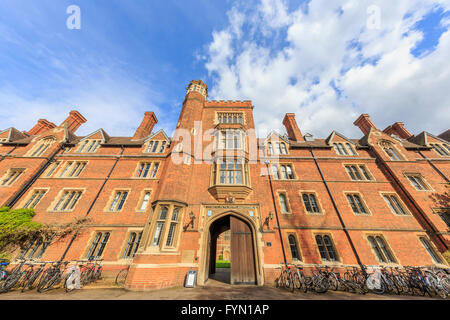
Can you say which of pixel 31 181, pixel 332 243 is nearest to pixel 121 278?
pixel 31 181

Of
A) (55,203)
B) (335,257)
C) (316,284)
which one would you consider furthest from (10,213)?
(335,257)

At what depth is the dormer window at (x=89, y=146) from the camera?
1684cm

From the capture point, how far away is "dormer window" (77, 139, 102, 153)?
1684 cm

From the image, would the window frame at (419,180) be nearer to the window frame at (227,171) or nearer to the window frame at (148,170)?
the window frame at (227,171)

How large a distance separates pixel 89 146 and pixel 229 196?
16.2 m

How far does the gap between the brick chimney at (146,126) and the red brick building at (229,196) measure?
3.04 meters

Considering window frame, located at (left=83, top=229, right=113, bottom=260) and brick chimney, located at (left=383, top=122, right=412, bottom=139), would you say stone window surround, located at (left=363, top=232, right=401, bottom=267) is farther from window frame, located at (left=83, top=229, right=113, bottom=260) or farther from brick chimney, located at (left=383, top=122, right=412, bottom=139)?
window frame, located at (left=83, top=229, right=113, bottom=260)

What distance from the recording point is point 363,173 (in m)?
15.7

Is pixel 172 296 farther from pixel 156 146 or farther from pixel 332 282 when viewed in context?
pixel 156 146

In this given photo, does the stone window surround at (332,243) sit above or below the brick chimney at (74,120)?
below

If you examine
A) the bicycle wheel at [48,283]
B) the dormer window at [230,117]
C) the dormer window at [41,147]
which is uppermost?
the dormer window at [230,117]

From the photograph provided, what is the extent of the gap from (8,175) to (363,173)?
32790 millimetres

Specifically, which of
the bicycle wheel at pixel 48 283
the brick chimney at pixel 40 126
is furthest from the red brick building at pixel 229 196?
the bicycle wheel at pixel 48 283
